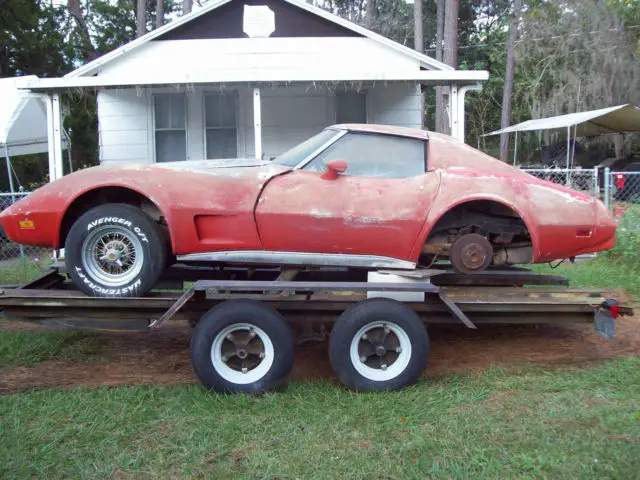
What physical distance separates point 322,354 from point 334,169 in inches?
67.2

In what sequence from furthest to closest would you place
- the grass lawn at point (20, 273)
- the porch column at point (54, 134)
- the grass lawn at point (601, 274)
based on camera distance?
the porch column at point (54, 134), the grass lawn at point (20, 273), the grass lawn at point (601, 274)

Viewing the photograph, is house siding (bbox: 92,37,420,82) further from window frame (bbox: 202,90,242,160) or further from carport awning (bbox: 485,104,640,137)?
carport awning (bbox: 485,104,640,137)

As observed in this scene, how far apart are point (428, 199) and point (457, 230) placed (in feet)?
1.63

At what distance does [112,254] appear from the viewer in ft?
15.6

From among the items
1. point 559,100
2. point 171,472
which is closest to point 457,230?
point 171,472

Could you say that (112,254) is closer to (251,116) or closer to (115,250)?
(115,250)

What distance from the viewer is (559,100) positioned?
2245 cm

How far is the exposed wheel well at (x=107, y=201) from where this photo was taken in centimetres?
495

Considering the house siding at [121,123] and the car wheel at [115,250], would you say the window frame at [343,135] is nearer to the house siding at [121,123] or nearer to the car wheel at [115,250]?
the car wheel at [115,250]

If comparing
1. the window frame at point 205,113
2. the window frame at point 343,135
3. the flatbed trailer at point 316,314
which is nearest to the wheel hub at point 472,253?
the flatbed trailer at point 316,314

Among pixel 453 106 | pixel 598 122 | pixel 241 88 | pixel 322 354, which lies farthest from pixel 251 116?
pixel 598 122

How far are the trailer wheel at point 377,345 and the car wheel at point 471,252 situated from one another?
2.54ft

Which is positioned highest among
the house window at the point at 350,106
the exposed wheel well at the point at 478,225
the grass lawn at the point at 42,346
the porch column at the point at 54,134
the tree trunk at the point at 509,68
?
the tree trunk at the point at 509,68

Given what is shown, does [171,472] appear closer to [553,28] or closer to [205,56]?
[205,56]
